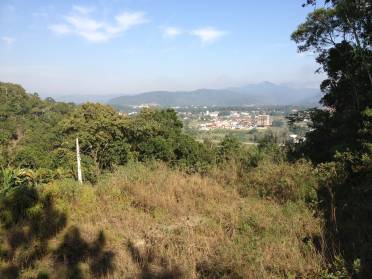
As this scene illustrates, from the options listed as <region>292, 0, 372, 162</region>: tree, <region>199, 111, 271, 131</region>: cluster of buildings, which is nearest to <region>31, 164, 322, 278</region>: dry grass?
<region>292, 0, 372, 162</region>: tree

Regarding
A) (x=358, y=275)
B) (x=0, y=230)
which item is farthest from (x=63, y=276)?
(x=358, y=275)

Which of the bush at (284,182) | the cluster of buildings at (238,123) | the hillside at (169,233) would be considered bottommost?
the cluster of buildings at (238,123)

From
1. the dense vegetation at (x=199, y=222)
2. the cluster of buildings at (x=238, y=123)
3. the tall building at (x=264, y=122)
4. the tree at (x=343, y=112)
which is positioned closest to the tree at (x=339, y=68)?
the tree at (x=343, y=112)

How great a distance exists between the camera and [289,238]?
3330mm

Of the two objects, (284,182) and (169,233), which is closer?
(169,233)

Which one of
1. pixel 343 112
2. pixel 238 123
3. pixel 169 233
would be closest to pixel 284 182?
pixel 169 233

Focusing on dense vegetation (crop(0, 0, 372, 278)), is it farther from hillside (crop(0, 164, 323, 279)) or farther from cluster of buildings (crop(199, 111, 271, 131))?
cluster of buildings (crop(199, 111, 271, 131))

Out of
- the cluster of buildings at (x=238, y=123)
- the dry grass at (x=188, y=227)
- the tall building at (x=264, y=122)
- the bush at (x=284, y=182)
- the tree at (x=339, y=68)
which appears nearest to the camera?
the dry grass at (x=188, y=227)

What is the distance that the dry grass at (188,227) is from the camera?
2.96 meters

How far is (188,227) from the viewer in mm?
3912

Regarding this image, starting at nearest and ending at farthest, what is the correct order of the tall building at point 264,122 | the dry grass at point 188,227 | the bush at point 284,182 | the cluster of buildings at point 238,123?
the dry grass at point 188,227 → the bush at point 284,182 → the cluster of buildings at point 238,123 → the tall building at point 264,122

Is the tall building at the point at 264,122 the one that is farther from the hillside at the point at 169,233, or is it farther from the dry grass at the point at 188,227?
the hillside at the point at 169,233

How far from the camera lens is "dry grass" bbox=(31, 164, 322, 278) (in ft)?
9.73

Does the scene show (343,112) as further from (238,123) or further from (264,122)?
(238,123)
